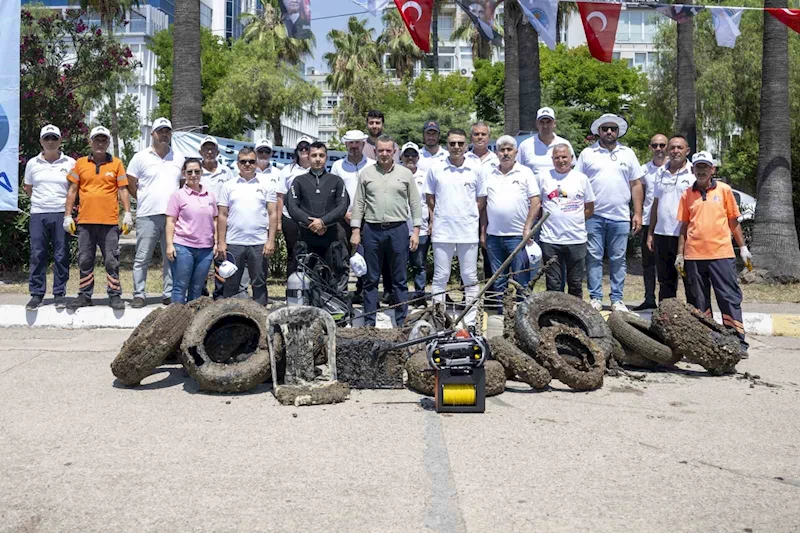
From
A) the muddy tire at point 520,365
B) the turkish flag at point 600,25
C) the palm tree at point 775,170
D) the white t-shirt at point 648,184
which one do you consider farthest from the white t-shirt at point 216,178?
the palm tree at point 775,170

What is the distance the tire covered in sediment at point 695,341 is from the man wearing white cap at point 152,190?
18.3ft

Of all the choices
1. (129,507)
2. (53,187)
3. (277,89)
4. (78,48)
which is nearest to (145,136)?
(277,89)

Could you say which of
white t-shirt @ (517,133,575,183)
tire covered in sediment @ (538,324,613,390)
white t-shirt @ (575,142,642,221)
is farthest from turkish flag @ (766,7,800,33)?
tire covered in sediment @ (538,324,613,390)

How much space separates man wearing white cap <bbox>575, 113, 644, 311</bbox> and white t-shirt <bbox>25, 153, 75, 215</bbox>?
19.6ft

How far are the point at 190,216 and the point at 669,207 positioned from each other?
5.32 m

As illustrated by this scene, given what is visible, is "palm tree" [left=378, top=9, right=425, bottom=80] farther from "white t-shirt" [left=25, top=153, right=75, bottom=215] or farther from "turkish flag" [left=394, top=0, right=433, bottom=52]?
"white t-shirt" [left=25, top=153, right=75, bottom=215]

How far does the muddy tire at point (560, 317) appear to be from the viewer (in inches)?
298

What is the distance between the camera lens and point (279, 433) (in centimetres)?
577

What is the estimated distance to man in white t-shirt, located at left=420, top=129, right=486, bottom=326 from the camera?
916 cm

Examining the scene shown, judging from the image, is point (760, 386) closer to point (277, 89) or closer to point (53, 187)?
point (53, 187)

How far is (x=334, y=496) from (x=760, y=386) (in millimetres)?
4512

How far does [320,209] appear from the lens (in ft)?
30.3

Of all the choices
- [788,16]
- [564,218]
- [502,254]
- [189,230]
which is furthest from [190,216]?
[788,16]

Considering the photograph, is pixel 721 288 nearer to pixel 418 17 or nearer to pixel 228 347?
pixel 228 347
